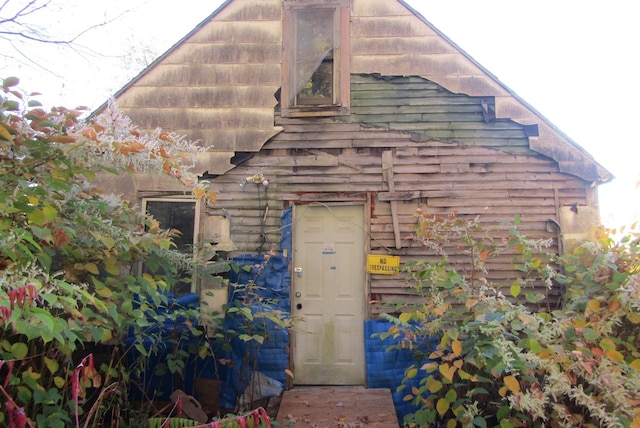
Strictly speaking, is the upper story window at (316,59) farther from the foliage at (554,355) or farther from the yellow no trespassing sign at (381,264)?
the foliage at (554,355)

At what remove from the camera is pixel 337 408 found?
5086 mm

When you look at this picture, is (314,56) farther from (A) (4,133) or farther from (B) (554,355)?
(B) (554,355)

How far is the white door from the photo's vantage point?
6.02m

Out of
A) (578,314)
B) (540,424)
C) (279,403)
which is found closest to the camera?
(540,424)

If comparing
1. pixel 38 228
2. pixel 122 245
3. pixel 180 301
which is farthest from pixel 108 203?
pixel 180 301

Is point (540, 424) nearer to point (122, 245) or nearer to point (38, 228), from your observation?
point (122, 245)

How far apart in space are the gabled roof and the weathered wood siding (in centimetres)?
19

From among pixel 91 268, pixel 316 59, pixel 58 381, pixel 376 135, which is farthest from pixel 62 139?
pixel 316 59

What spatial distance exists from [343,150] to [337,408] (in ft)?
9.94

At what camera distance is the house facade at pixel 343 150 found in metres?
6.06

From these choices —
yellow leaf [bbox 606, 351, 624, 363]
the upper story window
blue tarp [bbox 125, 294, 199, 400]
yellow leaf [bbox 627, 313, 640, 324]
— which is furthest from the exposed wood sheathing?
yellow leaf [bbox 606, 351, 624, 363]

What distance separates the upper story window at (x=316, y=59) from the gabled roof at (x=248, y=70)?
13 cm

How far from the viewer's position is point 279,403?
17.4ft

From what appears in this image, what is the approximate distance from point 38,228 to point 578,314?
3.67m
